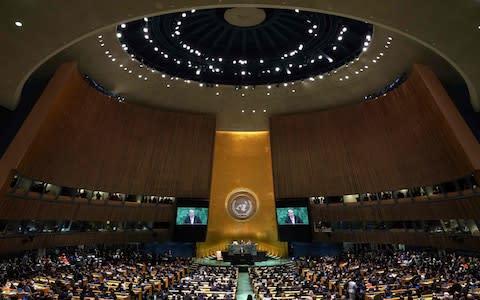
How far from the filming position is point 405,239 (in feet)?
82.1

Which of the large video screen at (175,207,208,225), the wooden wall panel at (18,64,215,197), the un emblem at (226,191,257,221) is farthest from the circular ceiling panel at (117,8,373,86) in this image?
the un emblem at (226,191,257,221)

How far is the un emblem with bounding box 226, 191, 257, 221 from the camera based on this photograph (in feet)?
120

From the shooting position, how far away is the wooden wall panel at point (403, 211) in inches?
791

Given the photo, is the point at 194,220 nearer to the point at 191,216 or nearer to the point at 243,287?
the point at 191,216

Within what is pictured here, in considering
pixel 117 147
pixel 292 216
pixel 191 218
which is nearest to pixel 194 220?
pixel 191 218

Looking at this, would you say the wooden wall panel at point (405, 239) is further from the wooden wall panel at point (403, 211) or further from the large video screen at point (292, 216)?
the large video screen at point (292, 216)

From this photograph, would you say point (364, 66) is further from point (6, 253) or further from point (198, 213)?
point (6, 253)

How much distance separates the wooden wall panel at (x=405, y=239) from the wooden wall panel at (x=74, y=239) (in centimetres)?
1473

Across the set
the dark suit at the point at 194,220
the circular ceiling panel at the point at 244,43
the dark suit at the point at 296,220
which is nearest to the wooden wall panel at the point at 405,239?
the dark suit at the point at 296,220

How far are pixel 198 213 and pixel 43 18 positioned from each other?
2067 cm

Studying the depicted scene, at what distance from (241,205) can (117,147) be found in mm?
14634

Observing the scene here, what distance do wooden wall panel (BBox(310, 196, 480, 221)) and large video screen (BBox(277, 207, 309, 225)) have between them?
768mm

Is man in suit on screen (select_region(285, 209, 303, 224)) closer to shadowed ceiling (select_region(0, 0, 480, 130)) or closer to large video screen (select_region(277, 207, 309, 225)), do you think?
large video screen (select_region(277, 207, 309, 225))

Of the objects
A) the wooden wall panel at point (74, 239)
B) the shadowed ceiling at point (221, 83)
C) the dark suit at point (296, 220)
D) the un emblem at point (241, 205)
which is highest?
the shadowed ceiling at point (221, 83)
